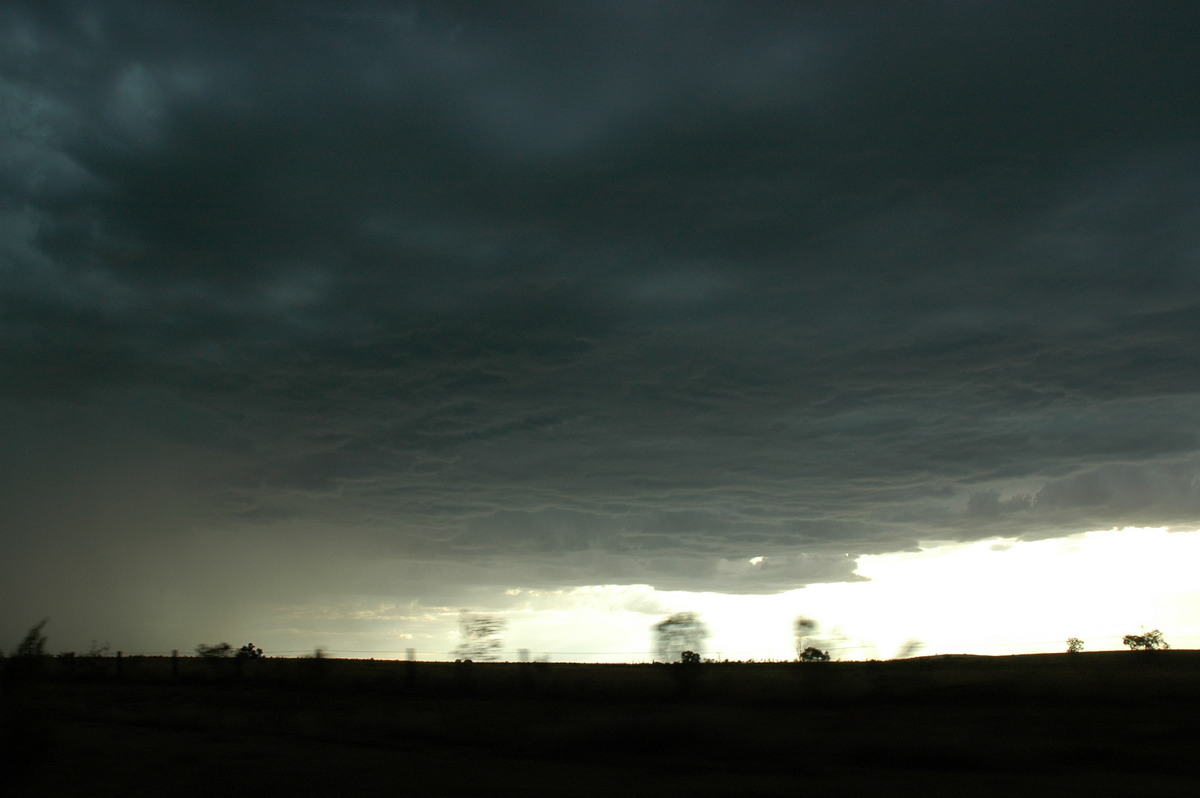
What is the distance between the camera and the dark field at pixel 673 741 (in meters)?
14.7

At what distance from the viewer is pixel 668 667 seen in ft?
111

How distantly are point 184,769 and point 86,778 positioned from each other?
1.87 metres

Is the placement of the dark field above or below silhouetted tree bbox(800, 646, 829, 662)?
below

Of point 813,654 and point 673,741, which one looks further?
point 813,654

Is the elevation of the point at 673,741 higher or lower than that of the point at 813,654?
lower

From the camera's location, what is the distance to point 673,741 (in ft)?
61.5

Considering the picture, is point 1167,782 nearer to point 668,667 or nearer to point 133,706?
point 668,667

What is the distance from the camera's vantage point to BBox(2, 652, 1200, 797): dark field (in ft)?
48.3

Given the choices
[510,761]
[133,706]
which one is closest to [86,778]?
[510,761]

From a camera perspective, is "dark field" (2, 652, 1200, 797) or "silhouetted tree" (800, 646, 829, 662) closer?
"dark field" (2, 652, 1200, 797)

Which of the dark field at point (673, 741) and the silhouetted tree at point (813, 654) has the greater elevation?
the silhouetted tree at point (813, 654)

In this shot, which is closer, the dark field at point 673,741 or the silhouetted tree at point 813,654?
the dark field at point 673,741

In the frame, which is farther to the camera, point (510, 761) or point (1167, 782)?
point (510, 761)

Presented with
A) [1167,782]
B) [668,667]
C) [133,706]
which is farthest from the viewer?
[133,706]
